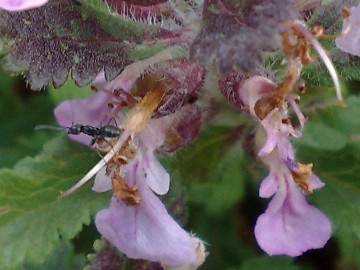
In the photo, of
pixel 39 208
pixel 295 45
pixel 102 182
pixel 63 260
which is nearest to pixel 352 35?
pixel 295 45

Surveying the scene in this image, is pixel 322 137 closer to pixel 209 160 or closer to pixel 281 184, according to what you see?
pixel 209 160

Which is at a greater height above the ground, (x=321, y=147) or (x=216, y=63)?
(x=216, y=63)

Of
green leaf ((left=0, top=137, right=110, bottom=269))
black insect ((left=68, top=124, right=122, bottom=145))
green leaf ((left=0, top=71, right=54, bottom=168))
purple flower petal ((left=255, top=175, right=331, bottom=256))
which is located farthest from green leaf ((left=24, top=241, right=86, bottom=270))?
purple flower petal ((left=255, top=175, right=331, bottom=256))

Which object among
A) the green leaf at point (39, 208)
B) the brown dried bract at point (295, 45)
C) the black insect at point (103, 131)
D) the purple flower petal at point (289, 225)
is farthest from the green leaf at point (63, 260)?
the brown dried bract at point (295, 45)

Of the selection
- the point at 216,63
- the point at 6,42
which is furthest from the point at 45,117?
the point at 216,63

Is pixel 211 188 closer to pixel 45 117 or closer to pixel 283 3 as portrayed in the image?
pixel 45 117

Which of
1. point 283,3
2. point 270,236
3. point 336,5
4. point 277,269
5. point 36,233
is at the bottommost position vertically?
point 277,269

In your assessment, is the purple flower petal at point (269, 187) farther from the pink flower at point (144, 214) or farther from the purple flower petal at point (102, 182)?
the purple flower petal at point (102, 182)
